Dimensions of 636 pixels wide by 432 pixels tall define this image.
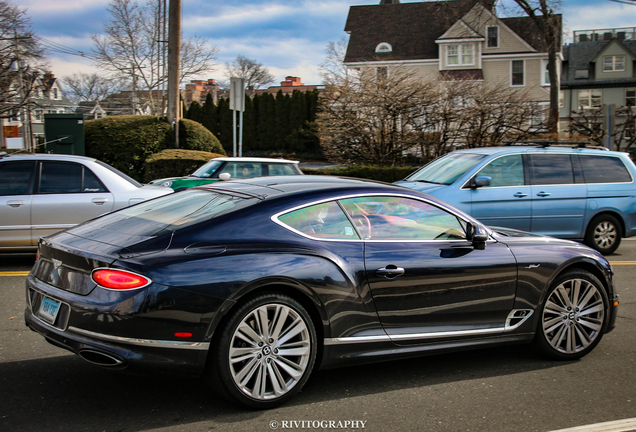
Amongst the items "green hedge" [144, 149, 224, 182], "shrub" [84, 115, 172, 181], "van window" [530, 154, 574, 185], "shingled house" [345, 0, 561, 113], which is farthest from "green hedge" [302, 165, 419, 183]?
"shingled house" [345, 0, 561, 113]

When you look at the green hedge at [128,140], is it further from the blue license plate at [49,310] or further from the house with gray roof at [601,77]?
the house with gray roof at [601,77]

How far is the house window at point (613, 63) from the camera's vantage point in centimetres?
6209

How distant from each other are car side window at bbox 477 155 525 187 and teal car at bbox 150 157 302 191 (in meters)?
4.55

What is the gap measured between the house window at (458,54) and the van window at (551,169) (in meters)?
38.6

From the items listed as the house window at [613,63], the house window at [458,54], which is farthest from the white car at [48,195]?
the house window at [613,63]

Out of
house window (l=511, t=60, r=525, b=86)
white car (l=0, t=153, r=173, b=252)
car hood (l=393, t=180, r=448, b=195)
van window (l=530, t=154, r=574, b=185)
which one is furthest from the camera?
house window (l=511, t=60, r=525, b=86)

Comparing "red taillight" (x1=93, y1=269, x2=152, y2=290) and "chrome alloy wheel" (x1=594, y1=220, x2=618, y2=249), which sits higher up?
"red taillight" (x1=93, y1=269, x2=152, y2=290)

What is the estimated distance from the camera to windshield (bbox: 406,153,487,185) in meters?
9.97

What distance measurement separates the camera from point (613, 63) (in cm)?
6234

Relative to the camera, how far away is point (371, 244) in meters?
4.17

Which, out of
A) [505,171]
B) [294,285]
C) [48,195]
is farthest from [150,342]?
[505,171]

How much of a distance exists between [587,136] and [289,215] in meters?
21.4

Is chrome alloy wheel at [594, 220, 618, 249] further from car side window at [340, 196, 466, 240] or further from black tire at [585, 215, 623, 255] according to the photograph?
car side window at [340, 196, 466, 240]

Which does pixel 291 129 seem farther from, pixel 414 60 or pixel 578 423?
pixel 578 423
